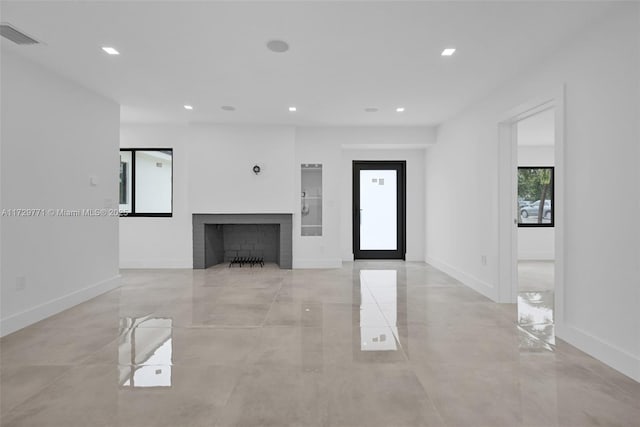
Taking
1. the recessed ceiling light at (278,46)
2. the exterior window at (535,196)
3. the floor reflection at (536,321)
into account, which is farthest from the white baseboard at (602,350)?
the exterior window at (535,196)

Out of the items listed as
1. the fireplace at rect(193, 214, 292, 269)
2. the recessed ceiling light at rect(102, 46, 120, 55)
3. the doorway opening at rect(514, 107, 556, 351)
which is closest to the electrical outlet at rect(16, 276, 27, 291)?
the recessed ceiling light at rect(102, 46, 120, 55)

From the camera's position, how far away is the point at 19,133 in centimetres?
326

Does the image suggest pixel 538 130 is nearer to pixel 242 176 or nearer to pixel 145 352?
pixel 242 176

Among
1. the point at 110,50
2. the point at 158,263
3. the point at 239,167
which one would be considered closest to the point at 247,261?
the point at 158,263

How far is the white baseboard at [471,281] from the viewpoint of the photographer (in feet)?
13.5

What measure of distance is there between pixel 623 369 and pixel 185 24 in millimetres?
4070

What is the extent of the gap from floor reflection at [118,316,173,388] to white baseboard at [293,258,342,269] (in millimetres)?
3141

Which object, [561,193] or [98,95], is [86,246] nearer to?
Answer: [98,95]

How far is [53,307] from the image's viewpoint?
362cm

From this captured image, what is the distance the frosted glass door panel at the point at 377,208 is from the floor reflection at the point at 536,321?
309cm

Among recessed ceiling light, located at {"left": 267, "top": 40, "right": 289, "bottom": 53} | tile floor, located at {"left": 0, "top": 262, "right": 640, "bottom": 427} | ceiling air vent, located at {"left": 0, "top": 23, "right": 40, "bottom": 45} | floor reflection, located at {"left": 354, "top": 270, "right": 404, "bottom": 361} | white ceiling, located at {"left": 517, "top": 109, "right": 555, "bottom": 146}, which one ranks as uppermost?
white ceiling, located at {"left": 517, "top": 109, "right": 555, "bottom": 146}

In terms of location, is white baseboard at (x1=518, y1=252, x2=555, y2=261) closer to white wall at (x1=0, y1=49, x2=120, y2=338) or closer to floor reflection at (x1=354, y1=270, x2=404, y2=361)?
floor reflection at (x1=354, y1=270, x2=404, y2=361)

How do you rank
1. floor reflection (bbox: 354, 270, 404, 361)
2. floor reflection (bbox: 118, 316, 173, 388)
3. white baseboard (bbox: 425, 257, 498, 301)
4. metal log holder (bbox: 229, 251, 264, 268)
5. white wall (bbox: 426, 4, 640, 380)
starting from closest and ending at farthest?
floor reflection (bbox: 118, 316, 173, 388)
white wall (bbox: 426, 4, 640, 380)
floor reflection (bbox: 354, 270, 404, 361)
white baseboard (bbox: 425, 257, 498, 301)
metal log holder (bbox: 229, 251, 264, 268)

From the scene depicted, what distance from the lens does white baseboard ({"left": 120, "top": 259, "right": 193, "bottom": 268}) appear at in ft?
20.4
